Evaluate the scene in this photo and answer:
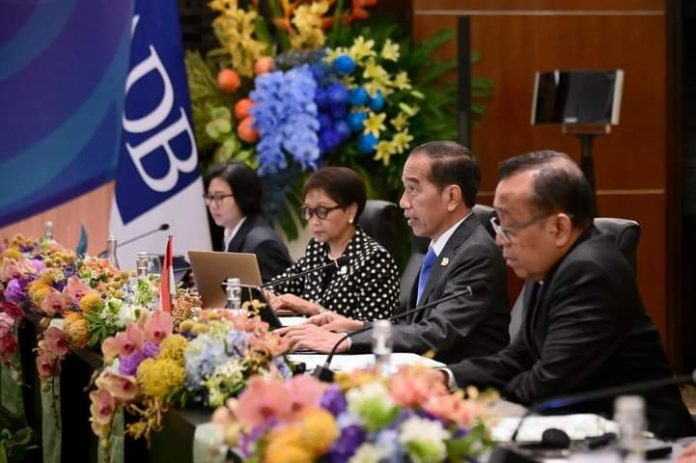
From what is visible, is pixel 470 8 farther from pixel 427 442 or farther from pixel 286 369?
pixel 427 442

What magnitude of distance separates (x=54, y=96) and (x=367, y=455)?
544 cm

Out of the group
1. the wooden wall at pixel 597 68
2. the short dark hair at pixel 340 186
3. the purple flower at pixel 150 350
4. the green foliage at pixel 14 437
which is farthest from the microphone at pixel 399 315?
the wooden wall at pixel 597 68

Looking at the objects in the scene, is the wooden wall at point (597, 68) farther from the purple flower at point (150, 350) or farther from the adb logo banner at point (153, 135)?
the purple flower at point (150, 350)

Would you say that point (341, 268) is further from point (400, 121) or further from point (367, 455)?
point (367, 455)

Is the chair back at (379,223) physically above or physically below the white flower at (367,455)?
below

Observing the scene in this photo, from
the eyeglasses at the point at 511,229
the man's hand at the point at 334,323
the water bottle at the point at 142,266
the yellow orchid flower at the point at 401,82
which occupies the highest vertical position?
the yellow orchid flower at the point at 401,82

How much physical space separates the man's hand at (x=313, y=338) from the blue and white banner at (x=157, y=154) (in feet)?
10.4

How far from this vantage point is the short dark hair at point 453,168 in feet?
12.7

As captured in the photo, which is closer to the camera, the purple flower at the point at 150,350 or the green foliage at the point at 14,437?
the purple flower at the point at 150,350

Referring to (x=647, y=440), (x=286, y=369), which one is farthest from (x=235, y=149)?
(x=647, y=440)

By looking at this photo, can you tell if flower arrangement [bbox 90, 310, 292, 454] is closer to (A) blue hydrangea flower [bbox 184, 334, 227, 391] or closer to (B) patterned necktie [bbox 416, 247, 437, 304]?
(A) blue hydrangea flower [bbox 184, 334, 227, 391]

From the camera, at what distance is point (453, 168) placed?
3.86 metres

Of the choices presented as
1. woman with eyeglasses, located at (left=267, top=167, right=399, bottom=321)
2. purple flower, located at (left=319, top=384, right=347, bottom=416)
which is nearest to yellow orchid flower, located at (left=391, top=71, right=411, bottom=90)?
woman with eyeglasses, located at (left=267, top=167, right=399, bottom=321)

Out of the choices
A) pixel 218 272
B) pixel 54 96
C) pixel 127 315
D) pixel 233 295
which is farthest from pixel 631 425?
pixel 54 96
